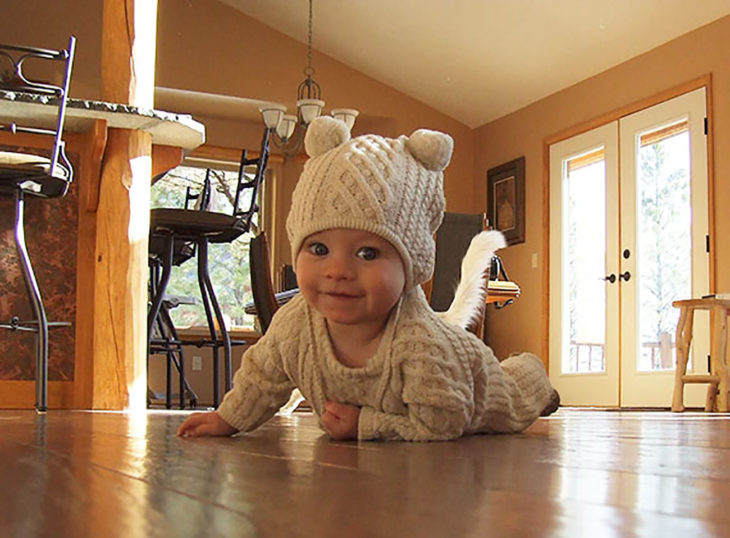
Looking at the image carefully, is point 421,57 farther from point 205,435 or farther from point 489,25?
point 205,435

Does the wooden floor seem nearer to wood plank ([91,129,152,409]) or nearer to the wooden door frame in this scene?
wood plank ([91,129,152,409])

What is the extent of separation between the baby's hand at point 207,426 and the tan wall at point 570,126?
5.44 m

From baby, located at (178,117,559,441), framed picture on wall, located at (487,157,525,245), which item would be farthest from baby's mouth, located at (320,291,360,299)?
framed picture on wall, located at (487,157,525,245)

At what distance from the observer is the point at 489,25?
6.97m

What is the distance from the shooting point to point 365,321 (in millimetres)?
1200

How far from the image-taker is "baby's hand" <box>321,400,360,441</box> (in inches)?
47.5

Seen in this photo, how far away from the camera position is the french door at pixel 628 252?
6.45 metres

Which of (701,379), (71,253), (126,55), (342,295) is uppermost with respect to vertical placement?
(126,55)

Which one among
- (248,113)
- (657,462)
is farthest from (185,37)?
(657,462)

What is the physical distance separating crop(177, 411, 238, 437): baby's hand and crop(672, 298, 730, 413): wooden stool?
472 cm

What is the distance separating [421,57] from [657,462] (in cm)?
729

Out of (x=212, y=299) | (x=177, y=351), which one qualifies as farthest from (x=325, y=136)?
(x=177, y=351)

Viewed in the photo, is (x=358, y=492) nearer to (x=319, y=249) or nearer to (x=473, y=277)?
(x=319, y=249)

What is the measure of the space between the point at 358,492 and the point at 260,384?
780 mm
